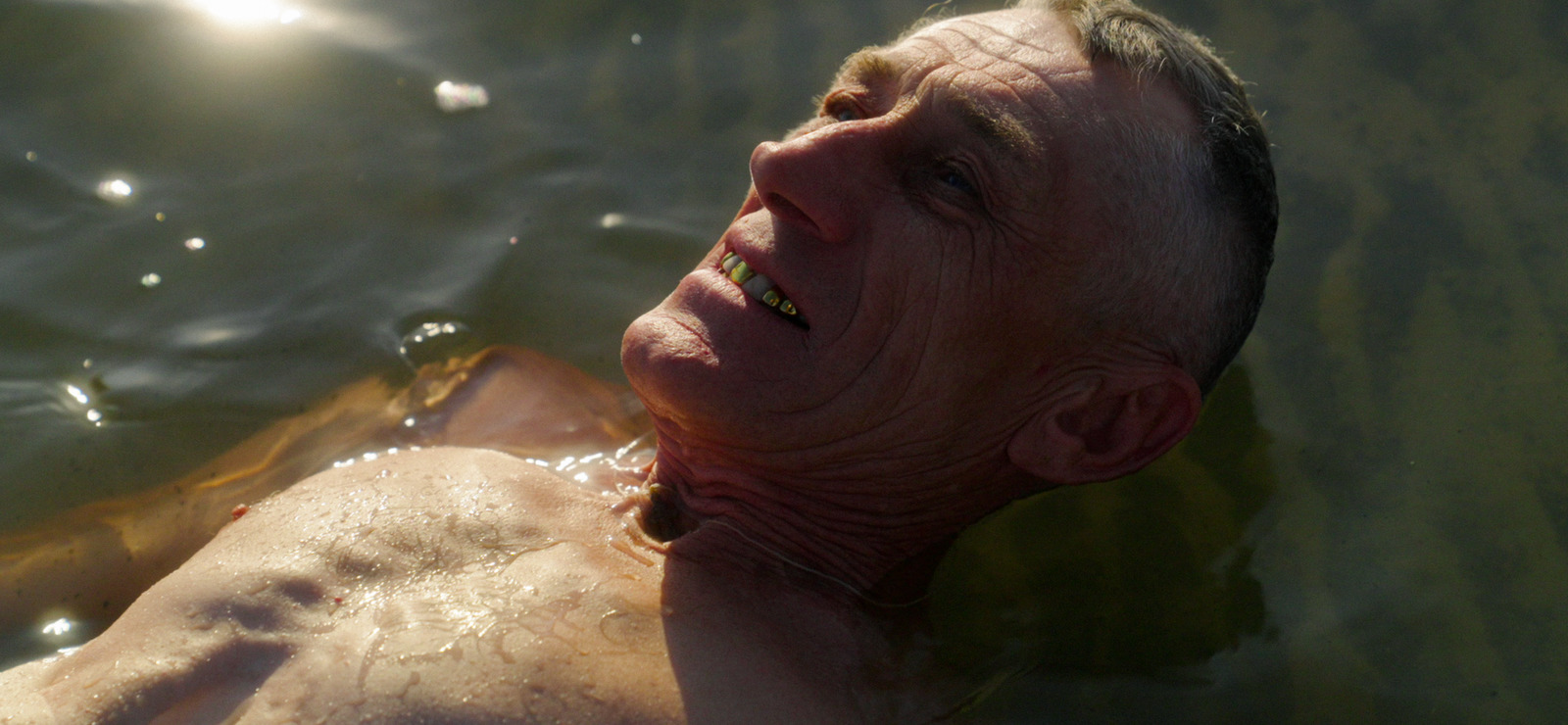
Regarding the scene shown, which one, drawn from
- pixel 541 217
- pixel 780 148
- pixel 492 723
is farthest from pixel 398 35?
pixel 492 723

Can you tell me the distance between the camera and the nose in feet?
8.84

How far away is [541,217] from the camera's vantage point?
14.5 feet

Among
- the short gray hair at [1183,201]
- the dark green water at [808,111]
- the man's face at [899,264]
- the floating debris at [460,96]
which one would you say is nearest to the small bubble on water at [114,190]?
the dark green water at [808,111]

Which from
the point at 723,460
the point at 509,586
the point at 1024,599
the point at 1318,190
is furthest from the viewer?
the point at 1318,190

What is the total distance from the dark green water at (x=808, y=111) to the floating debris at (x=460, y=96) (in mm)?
53

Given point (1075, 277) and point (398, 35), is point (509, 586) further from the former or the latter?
point (398, 35)

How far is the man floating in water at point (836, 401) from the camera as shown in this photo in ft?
7.94

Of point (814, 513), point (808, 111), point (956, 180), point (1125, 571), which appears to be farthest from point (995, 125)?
point (808, 111)

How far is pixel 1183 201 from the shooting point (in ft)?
8.94

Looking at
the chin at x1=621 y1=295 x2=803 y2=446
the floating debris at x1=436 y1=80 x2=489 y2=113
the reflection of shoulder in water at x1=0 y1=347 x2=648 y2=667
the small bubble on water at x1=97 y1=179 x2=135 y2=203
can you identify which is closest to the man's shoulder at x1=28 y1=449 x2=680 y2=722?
the chin at x1=621 y1=295 x2=803 y2=446

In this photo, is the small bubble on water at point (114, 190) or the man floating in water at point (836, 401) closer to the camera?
the man floating in water at point (836, 401)

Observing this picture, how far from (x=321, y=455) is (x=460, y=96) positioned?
171 centimetres

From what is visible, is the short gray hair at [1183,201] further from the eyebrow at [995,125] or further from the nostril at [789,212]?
the nostril at [789,212]

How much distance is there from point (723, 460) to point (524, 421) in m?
0.97
